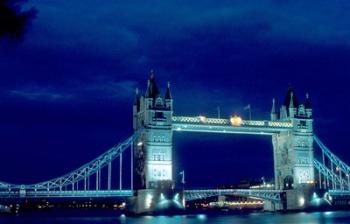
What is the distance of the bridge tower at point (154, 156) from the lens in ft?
215

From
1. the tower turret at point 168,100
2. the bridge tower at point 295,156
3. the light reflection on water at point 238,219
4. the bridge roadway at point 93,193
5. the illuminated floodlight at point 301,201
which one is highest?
the tower turret at point 168,100

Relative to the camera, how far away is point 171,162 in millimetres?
68812

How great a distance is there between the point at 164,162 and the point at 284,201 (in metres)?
17.5

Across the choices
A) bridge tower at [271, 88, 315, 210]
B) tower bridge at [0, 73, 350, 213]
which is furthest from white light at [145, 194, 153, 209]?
bridge tower at [271, 88, 315, 210]

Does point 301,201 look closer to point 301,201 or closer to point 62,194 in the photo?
point 301,201

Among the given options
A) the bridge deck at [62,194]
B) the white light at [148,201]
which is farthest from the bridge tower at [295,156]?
the bridge deck at [62,194]

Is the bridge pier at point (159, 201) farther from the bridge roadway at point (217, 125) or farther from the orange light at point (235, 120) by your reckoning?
the orange light at point (235, 120)

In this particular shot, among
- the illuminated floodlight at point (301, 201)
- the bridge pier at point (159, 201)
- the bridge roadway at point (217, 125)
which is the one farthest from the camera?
the illuminated floodlight at point (301, 201)

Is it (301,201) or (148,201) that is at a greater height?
(148,201)

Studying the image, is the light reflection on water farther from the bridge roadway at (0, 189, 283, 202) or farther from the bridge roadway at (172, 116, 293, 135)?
the bridge roadway at (172, 116, 293, 135)

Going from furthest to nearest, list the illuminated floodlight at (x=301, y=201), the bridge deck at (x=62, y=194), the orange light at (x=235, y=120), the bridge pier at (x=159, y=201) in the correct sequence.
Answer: the illuminated floodlight at (x=301, y=201)
the orange light at (x=235, y=120)
the bridge pier at (x=159, y=201)
the bridge deck at (x=62, y=194)

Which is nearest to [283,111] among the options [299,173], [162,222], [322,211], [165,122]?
[299,173]

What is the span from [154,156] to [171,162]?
86.2 inches

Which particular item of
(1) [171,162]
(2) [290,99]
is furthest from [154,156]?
(2) [290,99]
